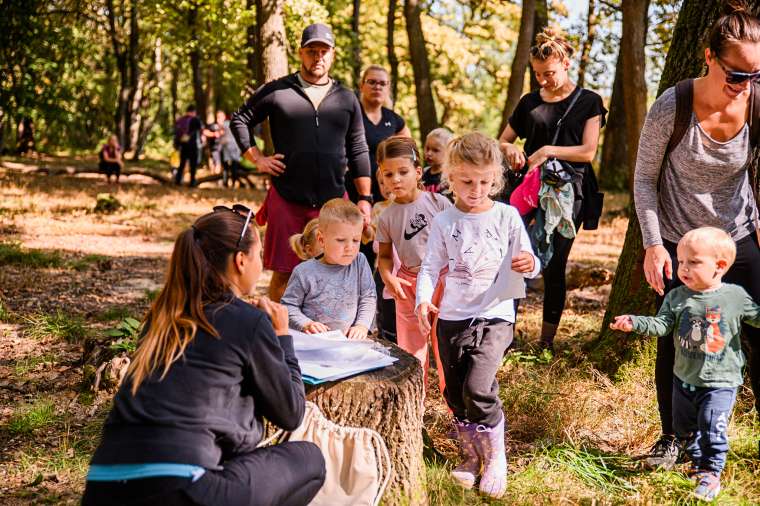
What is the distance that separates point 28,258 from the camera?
8891mm

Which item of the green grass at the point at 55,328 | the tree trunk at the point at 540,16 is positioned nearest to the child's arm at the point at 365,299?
the green grass at the point at 55,328

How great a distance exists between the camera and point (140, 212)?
542 inches

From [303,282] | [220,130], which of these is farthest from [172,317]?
[220,130]

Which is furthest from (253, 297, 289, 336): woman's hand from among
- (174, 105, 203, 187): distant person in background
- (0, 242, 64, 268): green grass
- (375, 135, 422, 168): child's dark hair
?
(174, 105, 203, 187): distant person in background

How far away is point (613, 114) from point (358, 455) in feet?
55.3

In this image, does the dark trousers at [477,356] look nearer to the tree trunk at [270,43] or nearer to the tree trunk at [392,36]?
the tree trunk at [270,43]

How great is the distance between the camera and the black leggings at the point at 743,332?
3.64 m

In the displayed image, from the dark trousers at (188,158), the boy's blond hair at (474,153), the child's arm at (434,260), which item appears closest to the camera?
the boy's blond hair at (474,153)

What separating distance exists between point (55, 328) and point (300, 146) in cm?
261

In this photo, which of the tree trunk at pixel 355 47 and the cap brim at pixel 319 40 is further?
the tree trunk at pixel 355 47

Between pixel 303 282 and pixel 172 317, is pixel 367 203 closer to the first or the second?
pixel 303 282

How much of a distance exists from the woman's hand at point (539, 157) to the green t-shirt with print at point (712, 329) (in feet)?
6.14

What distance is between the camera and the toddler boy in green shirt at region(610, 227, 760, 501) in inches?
136

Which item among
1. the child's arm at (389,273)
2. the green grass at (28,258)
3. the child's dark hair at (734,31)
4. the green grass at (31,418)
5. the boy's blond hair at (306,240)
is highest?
the child's dark hair at (734,31)
